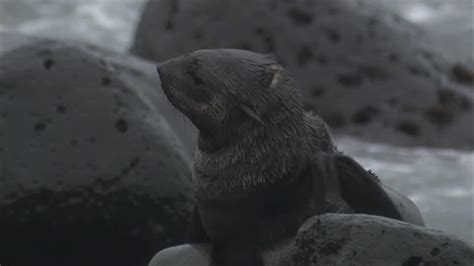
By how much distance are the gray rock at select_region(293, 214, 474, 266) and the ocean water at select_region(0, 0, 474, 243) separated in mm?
5331

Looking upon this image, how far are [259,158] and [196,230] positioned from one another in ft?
2.49

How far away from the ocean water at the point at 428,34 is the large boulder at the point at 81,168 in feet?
10.5

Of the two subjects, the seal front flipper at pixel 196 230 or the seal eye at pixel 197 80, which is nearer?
the seal eye at pixel 197 80

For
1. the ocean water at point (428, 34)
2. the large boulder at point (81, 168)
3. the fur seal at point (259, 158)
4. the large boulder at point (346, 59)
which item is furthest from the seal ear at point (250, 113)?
the large boulder at point (346, 59)

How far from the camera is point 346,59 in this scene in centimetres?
1319

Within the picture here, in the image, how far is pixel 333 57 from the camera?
13.2 meters

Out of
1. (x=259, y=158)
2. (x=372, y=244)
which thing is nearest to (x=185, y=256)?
(x=259, y=158)

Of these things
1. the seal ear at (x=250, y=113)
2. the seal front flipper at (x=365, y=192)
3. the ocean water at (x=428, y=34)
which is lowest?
the ocean water at (x=428, y=34)

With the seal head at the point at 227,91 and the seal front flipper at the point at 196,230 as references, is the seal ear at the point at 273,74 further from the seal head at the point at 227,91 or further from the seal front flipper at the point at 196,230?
the seal front flipper at the point at 196,230

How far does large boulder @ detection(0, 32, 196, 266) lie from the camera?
8.23 metres

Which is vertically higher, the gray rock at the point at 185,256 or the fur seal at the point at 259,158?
the fur seal at the point at 259,158

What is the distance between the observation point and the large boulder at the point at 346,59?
43.0ft

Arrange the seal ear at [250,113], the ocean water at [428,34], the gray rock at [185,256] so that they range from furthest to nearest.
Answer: the ocean water at [428,34], the gray rock at [185,256], the seal ear at [250,113]

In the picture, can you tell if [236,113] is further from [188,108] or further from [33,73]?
[33,73]
